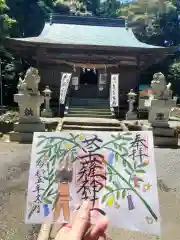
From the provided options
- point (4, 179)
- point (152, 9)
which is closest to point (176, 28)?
point (152, 9)

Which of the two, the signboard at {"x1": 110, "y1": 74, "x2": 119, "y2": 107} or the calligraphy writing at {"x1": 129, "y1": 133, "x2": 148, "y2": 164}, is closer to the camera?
the calligraphy writing at {"x1": 129, "y1": 133, "x2": 148, "y2": 164}

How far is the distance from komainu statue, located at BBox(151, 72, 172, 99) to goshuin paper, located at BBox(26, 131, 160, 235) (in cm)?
739

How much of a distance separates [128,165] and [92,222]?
522mm

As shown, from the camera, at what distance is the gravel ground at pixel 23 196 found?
13.6 feet

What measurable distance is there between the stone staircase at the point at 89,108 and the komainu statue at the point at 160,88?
19.5 ft

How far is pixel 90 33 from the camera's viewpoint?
66.1 feet

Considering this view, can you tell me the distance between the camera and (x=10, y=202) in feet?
16.1

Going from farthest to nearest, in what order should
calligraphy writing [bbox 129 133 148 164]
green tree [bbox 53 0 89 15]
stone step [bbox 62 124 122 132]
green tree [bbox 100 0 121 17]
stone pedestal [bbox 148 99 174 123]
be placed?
green tree [bbox 100 0 121 17] < green tree [bbox 53 0 89 15] < stone step [bbox 62 124 122 132] < stone pedestal [bbox 148 99 174 123] < calligraphy writing [bbox 129 133 148 164]

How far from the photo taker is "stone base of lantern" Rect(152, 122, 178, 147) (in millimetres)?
9367

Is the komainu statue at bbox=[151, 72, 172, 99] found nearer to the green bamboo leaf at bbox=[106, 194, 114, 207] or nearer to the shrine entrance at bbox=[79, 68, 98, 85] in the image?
the green bamboo leaf at bbox=[106, 194, 114, 207]

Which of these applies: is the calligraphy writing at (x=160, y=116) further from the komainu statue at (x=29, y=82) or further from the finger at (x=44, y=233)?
the finger at (x=44, y=233)

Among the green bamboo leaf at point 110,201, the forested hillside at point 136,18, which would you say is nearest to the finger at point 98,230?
the green bamboo leaf at point 110,201

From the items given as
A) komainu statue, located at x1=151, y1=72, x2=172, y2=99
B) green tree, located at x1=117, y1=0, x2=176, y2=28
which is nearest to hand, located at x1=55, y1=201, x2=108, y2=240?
komainu statue, located at x1=151, y1=72, x2=172, y2=99

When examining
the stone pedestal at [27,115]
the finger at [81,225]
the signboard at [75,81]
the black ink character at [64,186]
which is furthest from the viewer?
the signboard at [75,81]
